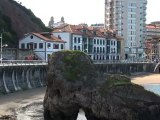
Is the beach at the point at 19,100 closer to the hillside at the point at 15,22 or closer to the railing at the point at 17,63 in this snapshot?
the railing at the point at 17,63

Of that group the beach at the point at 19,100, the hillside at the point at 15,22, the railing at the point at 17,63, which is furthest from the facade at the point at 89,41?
the beach at the point at 19,100

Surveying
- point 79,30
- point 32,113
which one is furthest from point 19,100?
point 79,30

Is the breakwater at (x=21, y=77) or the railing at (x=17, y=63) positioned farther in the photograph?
the railing at (x=17, y=63)

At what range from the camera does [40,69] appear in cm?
8606

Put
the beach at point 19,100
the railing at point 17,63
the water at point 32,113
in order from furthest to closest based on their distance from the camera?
the railing at point 17,63 → the beach at point 19,100 → the water at point 32,113

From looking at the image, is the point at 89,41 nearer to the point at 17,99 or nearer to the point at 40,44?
the point at 40,44

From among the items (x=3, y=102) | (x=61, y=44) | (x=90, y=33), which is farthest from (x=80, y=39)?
(x=3, y=102)

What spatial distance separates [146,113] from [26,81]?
1706 inches

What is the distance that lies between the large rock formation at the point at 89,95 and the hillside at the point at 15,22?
7131cm

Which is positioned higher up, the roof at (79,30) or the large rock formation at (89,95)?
the roof at (79,30)

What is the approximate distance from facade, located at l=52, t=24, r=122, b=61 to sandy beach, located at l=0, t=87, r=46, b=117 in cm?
5116

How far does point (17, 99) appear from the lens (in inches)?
2584

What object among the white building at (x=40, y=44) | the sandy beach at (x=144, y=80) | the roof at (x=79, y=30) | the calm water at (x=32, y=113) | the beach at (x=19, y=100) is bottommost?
the sandy beach at (x=144, y=80)

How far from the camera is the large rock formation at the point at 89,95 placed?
129 feet
